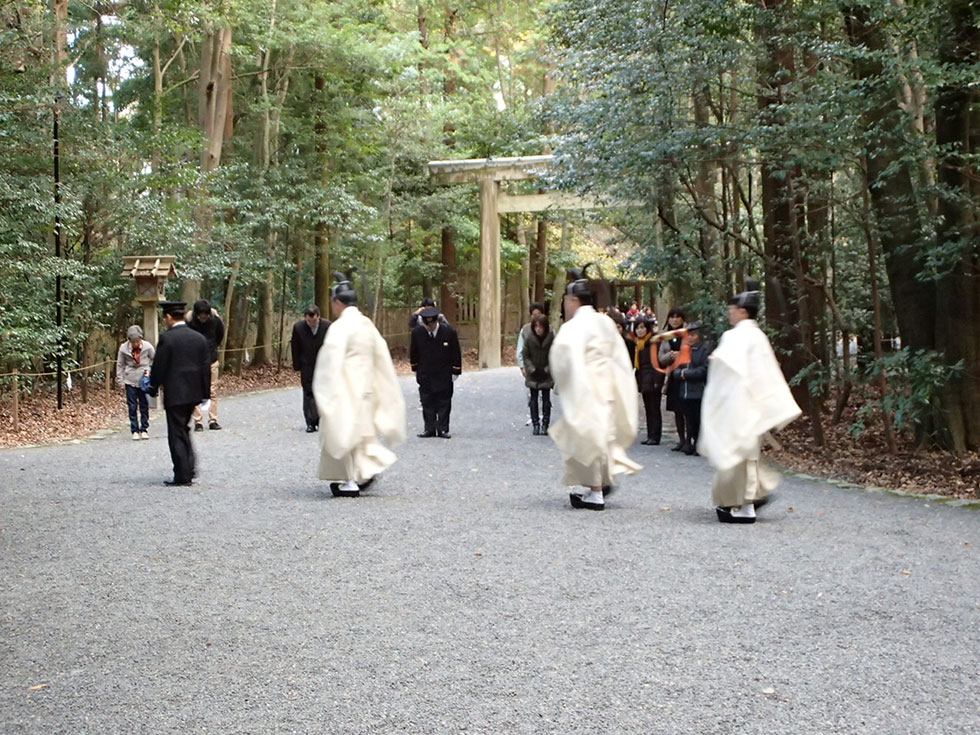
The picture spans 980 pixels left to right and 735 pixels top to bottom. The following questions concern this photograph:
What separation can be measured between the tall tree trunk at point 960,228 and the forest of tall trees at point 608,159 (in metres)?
0.03

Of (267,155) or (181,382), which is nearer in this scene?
(181,382)

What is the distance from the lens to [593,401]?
29.5 feet

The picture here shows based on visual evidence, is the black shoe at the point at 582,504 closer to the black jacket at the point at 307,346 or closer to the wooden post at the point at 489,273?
the black jacket at the point at 307,346

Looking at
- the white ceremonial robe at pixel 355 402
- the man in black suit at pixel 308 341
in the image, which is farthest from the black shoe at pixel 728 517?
the man in black suit at pixel 308 341

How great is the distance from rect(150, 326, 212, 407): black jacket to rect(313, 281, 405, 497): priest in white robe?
148cm

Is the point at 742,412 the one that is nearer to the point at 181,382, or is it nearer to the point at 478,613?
the point at 478,613

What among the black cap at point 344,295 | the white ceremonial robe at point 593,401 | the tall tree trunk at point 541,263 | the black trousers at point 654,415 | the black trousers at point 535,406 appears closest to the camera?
the white ceremonial robe at point 593,401

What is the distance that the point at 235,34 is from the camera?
24.9 metres

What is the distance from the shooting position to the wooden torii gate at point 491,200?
98.4 feet

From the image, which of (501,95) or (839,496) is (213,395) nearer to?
(839,496)

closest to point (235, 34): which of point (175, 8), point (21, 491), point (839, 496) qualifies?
point (175, 8)

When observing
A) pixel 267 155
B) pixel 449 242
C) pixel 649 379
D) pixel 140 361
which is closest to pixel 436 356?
pixel 649 379

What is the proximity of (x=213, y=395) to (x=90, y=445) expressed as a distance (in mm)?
2291

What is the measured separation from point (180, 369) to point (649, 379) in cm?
666
